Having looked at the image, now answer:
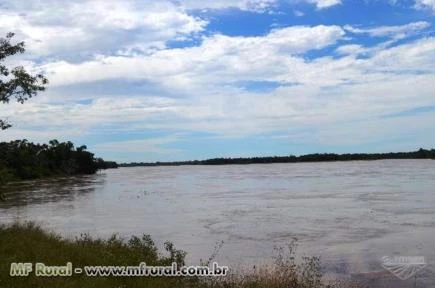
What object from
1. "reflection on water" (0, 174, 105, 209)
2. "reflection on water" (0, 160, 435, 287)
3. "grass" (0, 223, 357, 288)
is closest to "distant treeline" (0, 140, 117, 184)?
"reflection on water" (0, 174, 105, 209)

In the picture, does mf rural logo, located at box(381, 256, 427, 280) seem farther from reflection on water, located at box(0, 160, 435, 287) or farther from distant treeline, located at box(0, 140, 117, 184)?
distant treeline, located at box(0, 140, 117, 184)

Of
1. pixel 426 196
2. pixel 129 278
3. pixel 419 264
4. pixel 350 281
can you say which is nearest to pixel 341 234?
pixel 419 264

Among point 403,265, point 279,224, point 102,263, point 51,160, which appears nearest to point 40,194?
point 279,224

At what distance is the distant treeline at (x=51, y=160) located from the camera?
382ft

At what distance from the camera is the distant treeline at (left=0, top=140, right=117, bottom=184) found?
382ft

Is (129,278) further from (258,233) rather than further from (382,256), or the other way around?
(258,233)

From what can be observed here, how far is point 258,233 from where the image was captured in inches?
991

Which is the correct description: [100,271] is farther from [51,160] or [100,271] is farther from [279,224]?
[51,160]

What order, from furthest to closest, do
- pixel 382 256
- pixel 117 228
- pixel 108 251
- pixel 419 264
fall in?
pixel 117 228 → pixel 382 256 → pixel 419 264 → pixel 108 251

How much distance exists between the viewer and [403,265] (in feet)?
56.4

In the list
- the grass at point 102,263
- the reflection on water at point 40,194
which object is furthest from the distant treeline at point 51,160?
the grass at point 102,263

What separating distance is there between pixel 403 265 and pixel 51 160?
13740 centimetres

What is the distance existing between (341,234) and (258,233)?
3.76 m

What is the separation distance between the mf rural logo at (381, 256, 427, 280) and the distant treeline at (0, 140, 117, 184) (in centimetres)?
10185
